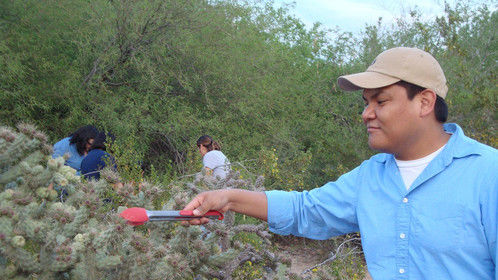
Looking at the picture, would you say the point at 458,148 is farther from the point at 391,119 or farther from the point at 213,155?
the point at 213,155

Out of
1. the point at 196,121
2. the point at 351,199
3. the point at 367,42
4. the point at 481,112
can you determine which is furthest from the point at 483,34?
the point at 351,199

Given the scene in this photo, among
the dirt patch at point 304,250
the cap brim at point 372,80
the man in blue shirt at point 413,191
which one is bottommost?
the dirt patch at point 304,250

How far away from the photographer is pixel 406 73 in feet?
6.97

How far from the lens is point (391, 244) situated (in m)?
2.12

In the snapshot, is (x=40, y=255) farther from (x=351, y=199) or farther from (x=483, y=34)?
(x=483, y=34)

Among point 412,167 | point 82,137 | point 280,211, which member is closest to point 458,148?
point 412,167

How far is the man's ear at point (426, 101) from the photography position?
7.01ft

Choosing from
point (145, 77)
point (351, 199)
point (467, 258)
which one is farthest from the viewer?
point (145, 77)

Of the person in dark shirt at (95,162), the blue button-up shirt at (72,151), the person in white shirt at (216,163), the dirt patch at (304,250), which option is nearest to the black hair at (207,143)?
the person in white shirt at (216,163)

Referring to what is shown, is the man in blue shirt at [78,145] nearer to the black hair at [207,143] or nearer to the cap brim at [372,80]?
the black hair at [207,143]

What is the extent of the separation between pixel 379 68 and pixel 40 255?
1806 mm

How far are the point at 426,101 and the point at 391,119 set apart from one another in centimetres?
17

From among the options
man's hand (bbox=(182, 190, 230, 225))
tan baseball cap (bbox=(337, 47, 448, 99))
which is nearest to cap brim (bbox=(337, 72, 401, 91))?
tan baseball cap (bbox=(337, 47, 448, 99))

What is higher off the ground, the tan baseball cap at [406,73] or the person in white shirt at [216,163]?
the tan baseball cap at [406,73]
